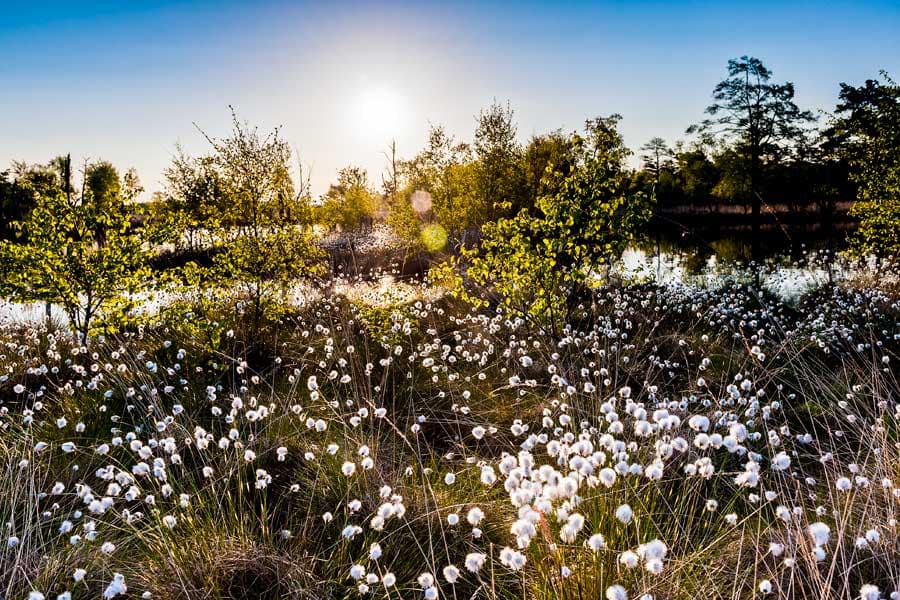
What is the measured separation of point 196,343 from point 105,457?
386cm

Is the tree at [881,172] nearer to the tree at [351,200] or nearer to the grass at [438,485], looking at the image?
the grass at [438,485]

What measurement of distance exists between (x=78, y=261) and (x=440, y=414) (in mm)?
6338

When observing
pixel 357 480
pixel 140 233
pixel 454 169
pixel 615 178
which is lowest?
pixel 357 480

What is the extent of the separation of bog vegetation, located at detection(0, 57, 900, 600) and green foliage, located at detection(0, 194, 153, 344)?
0.04m

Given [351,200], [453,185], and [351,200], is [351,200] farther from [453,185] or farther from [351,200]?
[453,185]

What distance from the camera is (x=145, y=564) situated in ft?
11.3

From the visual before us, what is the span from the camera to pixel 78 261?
332 inches

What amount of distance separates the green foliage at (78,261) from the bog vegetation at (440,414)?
4 cm

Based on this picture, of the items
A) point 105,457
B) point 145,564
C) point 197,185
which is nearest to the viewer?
point 145,564

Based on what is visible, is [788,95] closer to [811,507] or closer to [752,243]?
[752,243]

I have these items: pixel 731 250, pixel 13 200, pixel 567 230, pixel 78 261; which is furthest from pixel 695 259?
pixel 13 200

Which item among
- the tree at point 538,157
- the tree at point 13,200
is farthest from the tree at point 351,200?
the tree at point 13,200

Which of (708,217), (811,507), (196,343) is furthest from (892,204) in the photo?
(708,217)

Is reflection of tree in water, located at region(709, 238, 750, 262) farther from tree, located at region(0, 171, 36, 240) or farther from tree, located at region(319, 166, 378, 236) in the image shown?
tree, located at region(0, 171, 36, 240)
